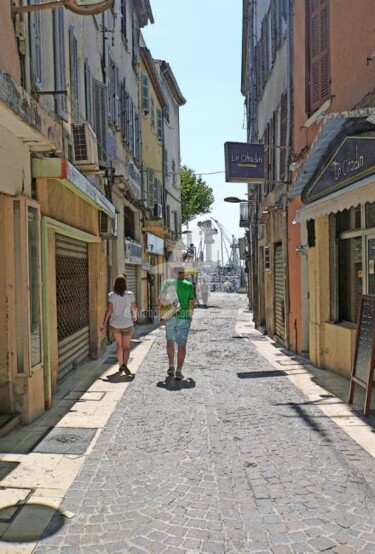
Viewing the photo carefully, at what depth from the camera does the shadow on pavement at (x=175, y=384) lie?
293 inches

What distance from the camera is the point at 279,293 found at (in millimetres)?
13383

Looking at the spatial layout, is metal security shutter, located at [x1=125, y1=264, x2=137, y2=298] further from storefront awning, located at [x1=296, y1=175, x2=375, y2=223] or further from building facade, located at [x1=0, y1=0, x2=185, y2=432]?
storefront awning, located at [x1=296, y1=175, x2=375, y2=223]

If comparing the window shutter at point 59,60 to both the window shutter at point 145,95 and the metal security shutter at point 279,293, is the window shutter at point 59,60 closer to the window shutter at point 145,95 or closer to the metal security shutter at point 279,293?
the metal security shutter at point 279,293

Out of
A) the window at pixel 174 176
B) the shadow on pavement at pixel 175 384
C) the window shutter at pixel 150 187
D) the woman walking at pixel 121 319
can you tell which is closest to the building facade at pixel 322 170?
the shadow on pavement at pixel 175 384

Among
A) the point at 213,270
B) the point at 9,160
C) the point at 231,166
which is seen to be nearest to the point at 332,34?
the point at 231,166

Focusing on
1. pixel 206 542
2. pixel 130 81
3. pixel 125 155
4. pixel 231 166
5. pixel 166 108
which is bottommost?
pixel 206 542

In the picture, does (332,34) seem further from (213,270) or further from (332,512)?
(213,270)

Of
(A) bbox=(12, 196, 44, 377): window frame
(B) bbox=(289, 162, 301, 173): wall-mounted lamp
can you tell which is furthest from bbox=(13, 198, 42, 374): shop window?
(B) bbox=(289, 162, 301, 173): wall-mounted lamp

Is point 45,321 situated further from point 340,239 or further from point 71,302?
point 340,239

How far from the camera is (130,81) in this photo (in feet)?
52.7

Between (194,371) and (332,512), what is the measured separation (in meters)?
5.33

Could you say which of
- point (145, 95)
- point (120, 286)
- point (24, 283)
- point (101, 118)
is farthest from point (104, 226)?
point (145, 95)

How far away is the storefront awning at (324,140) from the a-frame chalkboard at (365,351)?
215cm

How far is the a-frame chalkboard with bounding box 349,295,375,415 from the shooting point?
5.61 m
